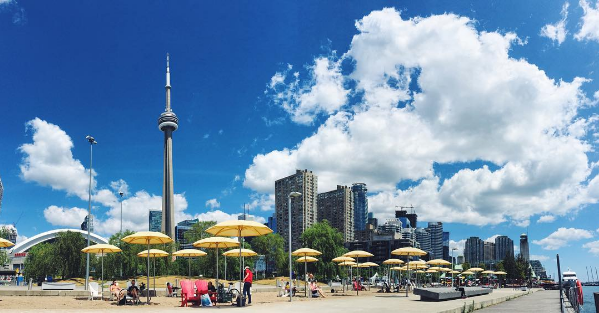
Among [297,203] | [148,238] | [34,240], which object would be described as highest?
[297,203]

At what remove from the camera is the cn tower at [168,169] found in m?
123

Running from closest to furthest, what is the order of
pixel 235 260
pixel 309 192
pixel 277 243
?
pixel 235 260 < pixel 277 243 < pixel 309 192

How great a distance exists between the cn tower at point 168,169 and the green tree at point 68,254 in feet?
188

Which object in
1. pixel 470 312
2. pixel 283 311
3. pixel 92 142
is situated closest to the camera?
pixel 283 311

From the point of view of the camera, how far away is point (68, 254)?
5716 cm

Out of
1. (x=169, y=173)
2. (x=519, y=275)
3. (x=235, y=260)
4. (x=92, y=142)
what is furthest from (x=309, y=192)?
(x=92, y=142)

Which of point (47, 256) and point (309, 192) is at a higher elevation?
point (309, 192)

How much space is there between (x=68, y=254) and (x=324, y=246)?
3177 centimetres

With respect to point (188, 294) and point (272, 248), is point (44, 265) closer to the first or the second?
point (272, 248)

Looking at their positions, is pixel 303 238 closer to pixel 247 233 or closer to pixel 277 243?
pixel 277 243

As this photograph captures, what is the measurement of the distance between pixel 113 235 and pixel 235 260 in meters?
18.2

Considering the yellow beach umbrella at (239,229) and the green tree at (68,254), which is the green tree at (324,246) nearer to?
the green tree at (68,254)

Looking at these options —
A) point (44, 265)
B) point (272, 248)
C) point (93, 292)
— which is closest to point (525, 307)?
point (93, 292)

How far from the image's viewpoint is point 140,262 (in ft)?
224
